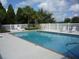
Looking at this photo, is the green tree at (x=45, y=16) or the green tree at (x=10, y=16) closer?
the green tree at (x=10, y=16)

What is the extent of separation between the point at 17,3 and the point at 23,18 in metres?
4.73

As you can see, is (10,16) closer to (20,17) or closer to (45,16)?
(20,17)

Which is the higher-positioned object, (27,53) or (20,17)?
(20,17)

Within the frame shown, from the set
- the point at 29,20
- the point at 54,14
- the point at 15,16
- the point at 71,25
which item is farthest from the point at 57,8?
the point at 71,25

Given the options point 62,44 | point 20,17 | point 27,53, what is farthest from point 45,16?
point 27,53

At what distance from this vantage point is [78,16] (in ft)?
94.3

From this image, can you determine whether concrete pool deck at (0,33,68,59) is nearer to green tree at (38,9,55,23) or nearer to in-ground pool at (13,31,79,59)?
in-ground pool at (13,31,79,59)

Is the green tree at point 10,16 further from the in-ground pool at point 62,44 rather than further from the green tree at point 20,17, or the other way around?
the in-ground pool at point 62,44

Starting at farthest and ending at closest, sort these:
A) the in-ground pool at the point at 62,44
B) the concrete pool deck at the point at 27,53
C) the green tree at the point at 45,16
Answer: the green tree at the point at 45,16
the in-ground pool at the point at 62,44
the concrete pool deck at the point at 27,53

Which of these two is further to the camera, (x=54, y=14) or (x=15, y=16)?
(x=54, y=14)

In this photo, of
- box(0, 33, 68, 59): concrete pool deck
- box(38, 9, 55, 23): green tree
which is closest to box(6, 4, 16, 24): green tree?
box(38, 9, 55, 23): green tree

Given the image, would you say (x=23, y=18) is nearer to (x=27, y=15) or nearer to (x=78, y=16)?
(x=27, y=15)

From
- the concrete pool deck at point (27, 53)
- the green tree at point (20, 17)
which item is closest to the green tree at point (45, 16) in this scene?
the green tree at point (20, 17)

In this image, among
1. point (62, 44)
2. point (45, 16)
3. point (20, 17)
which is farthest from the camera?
point (45, 16)
